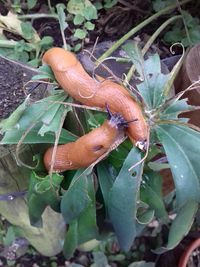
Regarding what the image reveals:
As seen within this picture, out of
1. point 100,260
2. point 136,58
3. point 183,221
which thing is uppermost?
point 136,58

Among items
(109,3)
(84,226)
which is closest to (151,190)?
(84,226)

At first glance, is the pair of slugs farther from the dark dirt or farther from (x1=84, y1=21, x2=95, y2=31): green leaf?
(x1=84, y1=21, x2=95, y2=31): green leaf

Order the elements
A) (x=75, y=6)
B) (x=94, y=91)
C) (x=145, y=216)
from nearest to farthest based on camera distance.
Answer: (x=94, y=91) < (x=145, y=216) < (x=75, y=6)

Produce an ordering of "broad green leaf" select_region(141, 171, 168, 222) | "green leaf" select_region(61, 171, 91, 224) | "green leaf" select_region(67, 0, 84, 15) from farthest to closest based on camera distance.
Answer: "green leaf" select_region(67, 0, 84, 15) < "broad green leaf" select_region(141, 171, 168, 222) < "green leaf" select_region(61, 171, 91, 224)

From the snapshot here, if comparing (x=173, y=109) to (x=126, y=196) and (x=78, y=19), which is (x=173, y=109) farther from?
(x=78, y=19)

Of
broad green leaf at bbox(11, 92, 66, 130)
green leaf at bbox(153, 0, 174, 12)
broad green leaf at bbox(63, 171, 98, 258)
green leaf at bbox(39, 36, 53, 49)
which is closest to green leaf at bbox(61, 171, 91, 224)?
broad green leaf at bbox(63, 171, 98, 258)

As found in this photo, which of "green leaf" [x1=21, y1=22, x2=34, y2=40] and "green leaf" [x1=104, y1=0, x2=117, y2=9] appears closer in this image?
"green leaf" [x1=21, y1=22, x2=34, y2=40]

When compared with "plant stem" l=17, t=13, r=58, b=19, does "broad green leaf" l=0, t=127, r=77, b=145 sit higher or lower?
lower

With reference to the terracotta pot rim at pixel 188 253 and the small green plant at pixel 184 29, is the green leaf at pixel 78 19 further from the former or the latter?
the terracotta pot rim at pixel 188 253

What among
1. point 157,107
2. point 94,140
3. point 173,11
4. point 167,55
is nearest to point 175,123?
point 157,107
